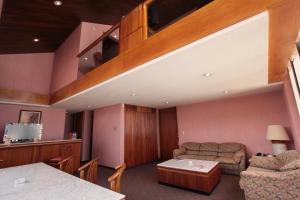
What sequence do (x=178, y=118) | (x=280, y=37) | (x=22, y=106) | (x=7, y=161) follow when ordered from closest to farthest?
(x=280, y=37), (x=7, y=161), (x=22, y=106), (x=178, y=118)

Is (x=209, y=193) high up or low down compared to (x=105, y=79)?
down

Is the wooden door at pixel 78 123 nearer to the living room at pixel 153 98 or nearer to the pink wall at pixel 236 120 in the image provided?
the living room at pixel 153 98

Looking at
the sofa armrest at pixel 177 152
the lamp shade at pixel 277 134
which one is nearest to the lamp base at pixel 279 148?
the lamp shade at pixel 277 134

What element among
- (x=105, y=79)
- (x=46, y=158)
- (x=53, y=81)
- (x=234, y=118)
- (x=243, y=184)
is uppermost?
(x=53, y=81)

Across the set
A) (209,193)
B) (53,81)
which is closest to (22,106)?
(53,81)

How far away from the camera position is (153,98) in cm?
494

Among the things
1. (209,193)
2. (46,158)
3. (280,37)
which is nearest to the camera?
(280,37)

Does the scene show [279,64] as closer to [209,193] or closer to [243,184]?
[243,184]

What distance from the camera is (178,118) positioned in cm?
651

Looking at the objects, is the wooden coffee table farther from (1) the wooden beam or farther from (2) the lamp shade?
(1) the wooden beam

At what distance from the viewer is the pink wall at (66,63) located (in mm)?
5011

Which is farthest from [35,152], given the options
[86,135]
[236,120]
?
[236,120]

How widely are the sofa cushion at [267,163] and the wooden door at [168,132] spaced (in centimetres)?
338

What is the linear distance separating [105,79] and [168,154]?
193 inches
